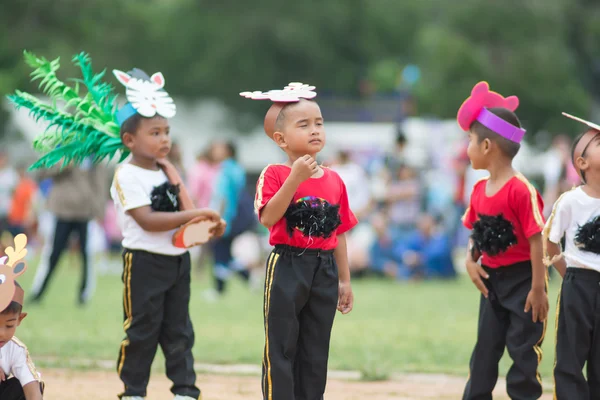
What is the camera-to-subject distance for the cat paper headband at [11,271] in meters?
4.66

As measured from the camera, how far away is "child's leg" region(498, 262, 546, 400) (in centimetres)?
548

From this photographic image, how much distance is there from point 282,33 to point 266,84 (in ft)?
7.46

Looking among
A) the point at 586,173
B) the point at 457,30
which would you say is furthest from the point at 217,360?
the point at 457,30

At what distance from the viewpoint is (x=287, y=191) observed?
188 inches

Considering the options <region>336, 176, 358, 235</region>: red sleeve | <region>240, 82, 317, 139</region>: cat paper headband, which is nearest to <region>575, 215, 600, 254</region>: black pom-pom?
<region>336, 176, 358, 235</region>: red sleeve

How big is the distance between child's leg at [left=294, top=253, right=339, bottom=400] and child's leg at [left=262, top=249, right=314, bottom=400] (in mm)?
65

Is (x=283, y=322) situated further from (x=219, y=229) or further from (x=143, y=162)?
(x=143, y=162)

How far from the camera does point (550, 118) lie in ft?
132

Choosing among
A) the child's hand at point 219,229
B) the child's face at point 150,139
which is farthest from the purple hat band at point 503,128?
the child's face at point 150,139

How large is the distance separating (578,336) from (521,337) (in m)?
0.45

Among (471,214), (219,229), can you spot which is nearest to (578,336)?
(471,214)

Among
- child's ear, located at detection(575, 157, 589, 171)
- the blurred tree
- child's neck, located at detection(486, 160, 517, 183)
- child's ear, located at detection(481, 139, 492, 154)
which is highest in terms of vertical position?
the blurred tree

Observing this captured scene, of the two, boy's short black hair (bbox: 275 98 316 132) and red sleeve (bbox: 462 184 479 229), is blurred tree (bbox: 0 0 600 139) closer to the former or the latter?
red sleeve (bbox: 462 184 479 229)

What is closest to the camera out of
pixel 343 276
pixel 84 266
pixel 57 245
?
pixel 343 276
